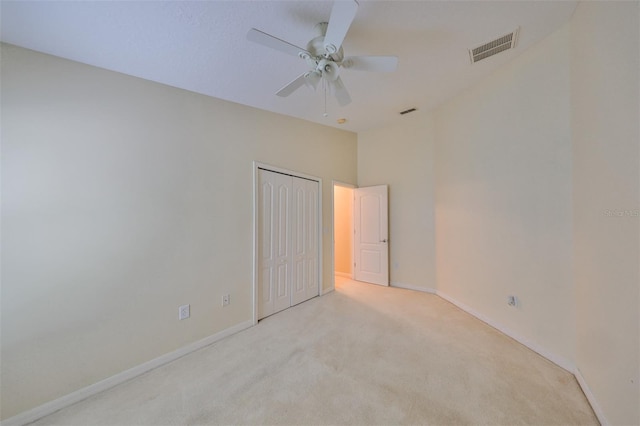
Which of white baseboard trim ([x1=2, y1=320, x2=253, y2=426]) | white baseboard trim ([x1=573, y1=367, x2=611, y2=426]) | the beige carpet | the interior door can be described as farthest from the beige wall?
white baseboard trim ([x1=573, y1=367, x2=611, y2=426])

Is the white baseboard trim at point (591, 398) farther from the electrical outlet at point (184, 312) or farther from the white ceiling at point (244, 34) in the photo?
the electrical outlet at point (184, 312)

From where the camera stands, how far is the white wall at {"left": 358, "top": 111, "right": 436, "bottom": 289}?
13.1 ft

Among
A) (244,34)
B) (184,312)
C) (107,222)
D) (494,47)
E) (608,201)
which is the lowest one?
(184,312)

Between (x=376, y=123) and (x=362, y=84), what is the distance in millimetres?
1570

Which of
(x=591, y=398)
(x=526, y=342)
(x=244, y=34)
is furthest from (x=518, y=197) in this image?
(x=244, y=34)

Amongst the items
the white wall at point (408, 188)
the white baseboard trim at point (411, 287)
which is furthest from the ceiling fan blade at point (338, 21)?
the white baseboard trim at point (411, 287)

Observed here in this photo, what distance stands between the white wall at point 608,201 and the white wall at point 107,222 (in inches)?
121

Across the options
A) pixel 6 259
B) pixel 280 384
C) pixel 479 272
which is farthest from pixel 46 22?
pixel 479 272

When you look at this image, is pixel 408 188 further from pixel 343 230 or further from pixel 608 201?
pixel 608 201

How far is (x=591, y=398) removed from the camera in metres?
1.63

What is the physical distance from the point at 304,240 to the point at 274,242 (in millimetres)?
603

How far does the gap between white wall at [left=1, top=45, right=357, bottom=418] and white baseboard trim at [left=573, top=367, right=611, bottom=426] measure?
9.96 ft

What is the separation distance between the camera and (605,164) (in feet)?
A: 4.90

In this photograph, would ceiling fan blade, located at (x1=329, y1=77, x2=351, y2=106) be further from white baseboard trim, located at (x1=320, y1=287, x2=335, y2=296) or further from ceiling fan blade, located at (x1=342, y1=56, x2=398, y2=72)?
white baseboard trim, located at (x1=320, y1=287, x2=335, y2=296)
